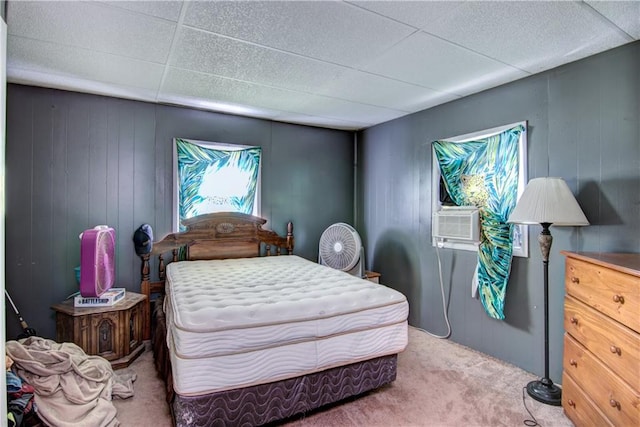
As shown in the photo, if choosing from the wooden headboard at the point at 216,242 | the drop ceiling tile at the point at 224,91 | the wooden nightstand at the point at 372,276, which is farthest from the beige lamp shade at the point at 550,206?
the wooden headboard at the point at 216,242

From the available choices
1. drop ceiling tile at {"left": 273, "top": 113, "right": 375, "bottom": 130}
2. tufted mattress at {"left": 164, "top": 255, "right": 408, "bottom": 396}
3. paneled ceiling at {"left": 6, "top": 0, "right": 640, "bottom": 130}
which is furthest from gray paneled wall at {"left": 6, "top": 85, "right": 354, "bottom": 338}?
tufted mattress at {"left": 164, "top": 255, "right": 408, "bottom": 396}

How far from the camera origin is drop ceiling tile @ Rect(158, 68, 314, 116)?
9.54 ft

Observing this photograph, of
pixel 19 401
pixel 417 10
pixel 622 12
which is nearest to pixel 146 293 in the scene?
pixel 19 401

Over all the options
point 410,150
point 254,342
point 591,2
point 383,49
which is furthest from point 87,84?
point 591,2

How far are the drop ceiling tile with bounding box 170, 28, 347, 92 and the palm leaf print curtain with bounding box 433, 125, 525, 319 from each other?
151 centimetres

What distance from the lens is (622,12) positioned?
6.15 feet

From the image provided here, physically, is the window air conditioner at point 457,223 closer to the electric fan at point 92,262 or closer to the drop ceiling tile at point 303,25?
the drop ceiling tile at point 303,25

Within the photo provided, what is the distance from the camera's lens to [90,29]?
2.08 metres

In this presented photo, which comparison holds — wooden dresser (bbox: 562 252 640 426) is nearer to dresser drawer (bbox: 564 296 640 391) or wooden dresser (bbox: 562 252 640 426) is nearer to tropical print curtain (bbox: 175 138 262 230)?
dresser drawer (bbox: 564 296 640 391)

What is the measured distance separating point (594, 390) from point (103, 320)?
338 centimetres

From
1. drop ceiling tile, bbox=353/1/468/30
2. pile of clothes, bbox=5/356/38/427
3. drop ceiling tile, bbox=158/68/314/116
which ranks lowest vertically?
pile of clothes, bbox=5/356/38/427

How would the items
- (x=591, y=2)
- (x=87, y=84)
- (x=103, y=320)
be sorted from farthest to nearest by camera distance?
(x=87, y=84), (x=103, y=320), (x=591, y=2)

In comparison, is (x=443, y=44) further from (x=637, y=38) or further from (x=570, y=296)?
(x=570, y=296)

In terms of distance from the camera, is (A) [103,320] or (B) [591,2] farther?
(A) [103,320]
